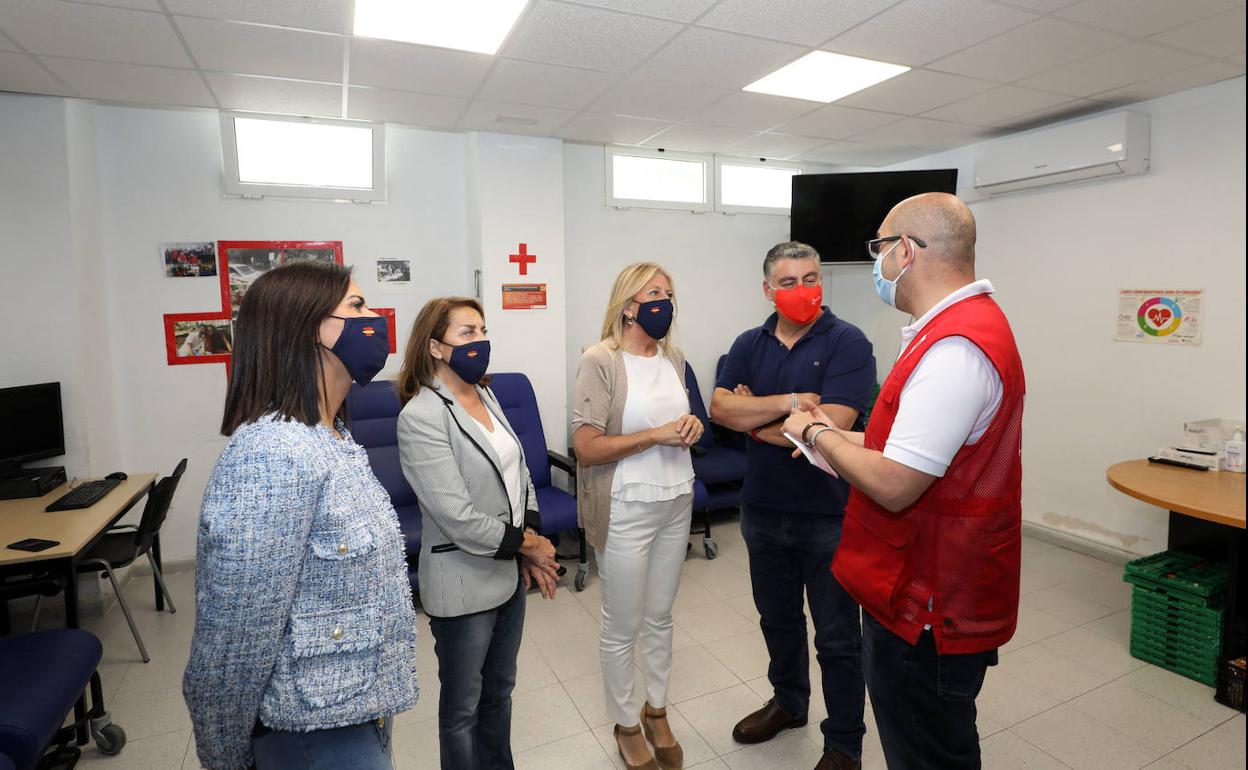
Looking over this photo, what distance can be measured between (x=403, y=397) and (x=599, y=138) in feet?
10.2

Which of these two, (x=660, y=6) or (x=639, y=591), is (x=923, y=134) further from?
(x=639, y=591)

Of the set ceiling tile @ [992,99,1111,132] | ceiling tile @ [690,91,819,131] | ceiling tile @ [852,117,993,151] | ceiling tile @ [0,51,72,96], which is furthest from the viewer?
ceiling tile @ [852,117,993,151]

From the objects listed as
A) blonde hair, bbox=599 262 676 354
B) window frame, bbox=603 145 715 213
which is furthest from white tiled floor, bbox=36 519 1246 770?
Answer: window frame, bbox=603 145 715 213

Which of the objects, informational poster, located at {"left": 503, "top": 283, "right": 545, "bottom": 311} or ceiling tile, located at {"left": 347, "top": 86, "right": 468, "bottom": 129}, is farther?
informational poster, located at {"left": 503, "top": 283, "right": 545, "bottom": 311}

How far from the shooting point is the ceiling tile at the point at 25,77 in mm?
2803

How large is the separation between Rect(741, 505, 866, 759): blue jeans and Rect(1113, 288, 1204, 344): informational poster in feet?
9.09

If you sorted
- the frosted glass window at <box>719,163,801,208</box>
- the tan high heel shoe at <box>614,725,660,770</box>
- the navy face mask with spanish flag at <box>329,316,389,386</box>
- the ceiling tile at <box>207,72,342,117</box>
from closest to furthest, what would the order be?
1. the navy face mask with spanish flag at <box>329,316,389,386</box>
2. the tan high heel shoe at <box>614,725,660,770</box>
3. the ceiling tile at <box>207,72,342,117</box>
4. the frosted glass window at <box>719,163,801,208</box>

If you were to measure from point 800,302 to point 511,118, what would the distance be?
244 cm

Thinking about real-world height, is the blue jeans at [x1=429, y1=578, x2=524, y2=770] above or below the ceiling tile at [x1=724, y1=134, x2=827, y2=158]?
below

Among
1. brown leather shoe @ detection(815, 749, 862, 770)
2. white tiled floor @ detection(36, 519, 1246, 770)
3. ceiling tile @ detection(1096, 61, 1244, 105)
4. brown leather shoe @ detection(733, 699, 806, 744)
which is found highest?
ceiling tile @ detection(1096, 61, 1244, 105)

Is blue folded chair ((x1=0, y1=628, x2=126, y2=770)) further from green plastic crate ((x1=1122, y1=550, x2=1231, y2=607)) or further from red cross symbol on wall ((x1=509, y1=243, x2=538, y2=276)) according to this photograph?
green plastic crate ((x1=1122, y1=550, x2=1231, y2=607))

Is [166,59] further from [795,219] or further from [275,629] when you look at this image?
[795,219]

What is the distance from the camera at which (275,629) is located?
1.07m

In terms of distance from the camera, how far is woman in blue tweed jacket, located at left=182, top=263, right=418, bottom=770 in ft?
3.42
